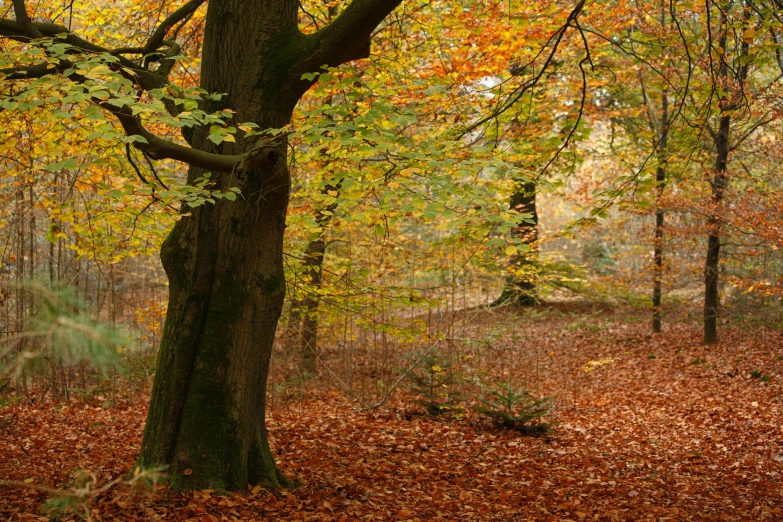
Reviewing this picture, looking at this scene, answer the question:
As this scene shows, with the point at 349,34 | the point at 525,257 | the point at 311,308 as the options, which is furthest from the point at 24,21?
the point at 525,257

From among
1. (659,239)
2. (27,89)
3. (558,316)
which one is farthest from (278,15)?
(558,316)

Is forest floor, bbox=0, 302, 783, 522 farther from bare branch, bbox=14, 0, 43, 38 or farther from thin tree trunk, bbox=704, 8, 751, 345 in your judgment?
bare branch, bbox=14, 0, 43, 38

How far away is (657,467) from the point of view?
22.9 feet

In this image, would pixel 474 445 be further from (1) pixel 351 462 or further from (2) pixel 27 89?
(2) pixel 27 89

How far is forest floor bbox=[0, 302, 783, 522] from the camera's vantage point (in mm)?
5166

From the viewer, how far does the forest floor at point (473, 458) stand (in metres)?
5.17

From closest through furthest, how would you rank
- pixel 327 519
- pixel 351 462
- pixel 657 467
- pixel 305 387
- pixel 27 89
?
pixel 27 89, pixel 327 519, pixel 351 462, pixel 657 467, pixel 305 387

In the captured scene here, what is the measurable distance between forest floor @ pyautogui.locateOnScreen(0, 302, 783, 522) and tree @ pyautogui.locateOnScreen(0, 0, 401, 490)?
1.33 feet

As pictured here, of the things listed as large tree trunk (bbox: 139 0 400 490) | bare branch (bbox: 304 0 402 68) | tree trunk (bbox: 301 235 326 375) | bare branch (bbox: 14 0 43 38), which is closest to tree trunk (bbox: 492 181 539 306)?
bare branch (bbox: 304 0 402 68)

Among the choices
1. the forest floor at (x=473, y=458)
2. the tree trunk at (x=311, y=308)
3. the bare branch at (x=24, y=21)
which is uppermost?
the bare branch at (x=24, y=21)

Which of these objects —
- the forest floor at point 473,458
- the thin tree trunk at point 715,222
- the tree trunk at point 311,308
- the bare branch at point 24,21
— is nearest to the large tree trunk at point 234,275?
the forest floor at point 473,458

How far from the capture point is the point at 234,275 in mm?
5121

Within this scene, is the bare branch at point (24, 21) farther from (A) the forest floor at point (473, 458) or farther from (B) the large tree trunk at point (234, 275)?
(A) the forest floor at point (473, 458)

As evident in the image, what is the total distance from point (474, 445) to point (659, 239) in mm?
8339
